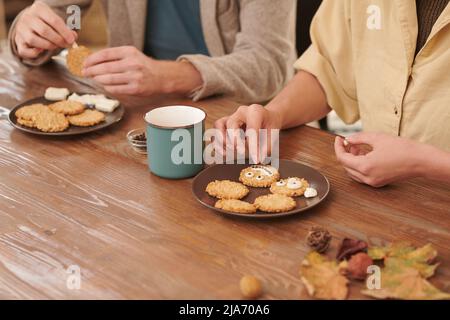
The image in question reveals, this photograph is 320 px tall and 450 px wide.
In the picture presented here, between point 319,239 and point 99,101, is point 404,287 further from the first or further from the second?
point 99,101

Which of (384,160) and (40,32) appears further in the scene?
(40,32)

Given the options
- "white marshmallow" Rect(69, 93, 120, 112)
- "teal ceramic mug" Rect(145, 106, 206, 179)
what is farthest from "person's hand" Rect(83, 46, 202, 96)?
"teal ceramic mug" Rect(145, 106, 206, 179)

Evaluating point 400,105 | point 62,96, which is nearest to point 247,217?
point 400,105

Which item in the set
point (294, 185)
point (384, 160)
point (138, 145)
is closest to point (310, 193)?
point (294, 185)

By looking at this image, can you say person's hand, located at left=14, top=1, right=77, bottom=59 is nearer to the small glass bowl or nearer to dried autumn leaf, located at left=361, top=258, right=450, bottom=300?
the small glass bowl

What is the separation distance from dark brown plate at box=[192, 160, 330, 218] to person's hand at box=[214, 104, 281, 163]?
6 cm

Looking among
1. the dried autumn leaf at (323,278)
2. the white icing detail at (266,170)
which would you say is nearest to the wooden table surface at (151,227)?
the dried autumn leaf at (323,278)

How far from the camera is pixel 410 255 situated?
1054mm

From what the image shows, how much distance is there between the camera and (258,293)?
0.97m

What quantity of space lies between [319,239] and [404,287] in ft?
0.53

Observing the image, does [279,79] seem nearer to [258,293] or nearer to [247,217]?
[247,217]

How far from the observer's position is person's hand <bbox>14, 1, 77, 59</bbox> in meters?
1.86
